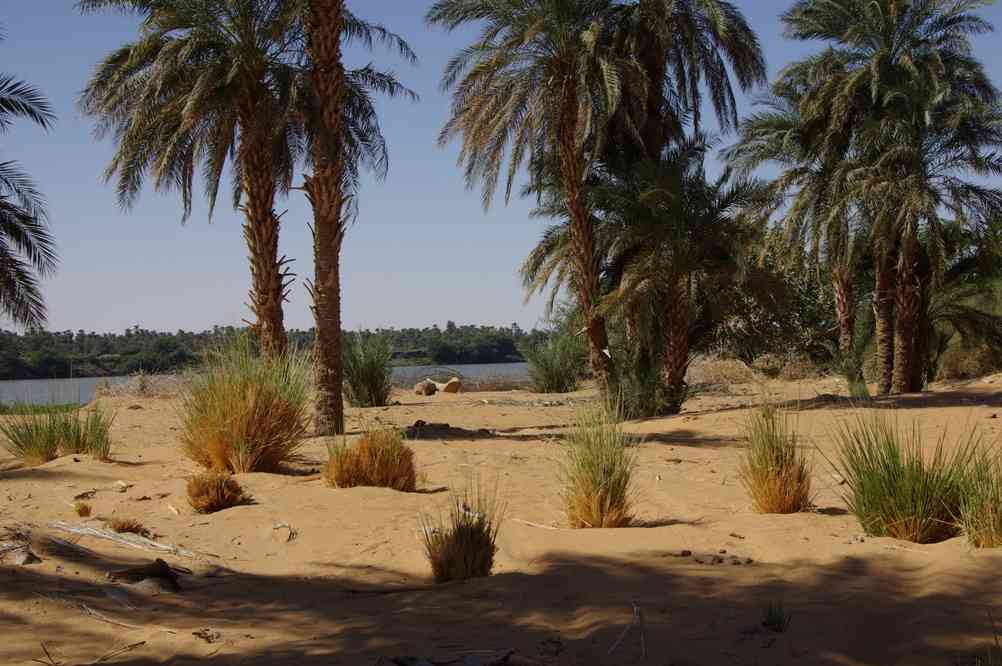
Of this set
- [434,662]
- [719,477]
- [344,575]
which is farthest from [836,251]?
[434,662]

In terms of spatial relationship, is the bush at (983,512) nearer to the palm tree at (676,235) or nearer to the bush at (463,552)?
the bush at (463,552)

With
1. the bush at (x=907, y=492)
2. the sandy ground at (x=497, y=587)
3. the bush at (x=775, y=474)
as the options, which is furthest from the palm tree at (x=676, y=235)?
the bush at (x=907, y=492)

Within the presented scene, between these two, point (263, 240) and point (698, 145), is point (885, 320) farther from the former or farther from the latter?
point (263, 240)

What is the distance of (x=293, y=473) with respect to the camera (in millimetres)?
8789

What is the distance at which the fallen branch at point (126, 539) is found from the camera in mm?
Answer: 6082

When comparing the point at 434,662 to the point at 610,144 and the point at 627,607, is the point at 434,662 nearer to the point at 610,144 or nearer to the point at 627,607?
the point at 627,607

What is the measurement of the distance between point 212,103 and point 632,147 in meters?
8.15

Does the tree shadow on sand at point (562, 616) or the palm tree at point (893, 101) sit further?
the palm tree at point (893, 101)

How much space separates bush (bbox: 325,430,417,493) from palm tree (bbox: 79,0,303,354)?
649cm

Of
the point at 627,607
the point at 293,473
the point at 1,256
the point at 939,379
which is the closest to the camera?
the point at 627,607

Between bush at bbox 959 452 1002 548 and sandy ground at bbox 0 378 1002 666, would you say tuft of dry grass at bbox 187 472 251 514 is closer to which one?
sandy ground at bbox 0 378 1002 666

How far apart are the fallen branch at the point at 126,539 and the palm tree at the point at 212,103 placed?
25.6ft

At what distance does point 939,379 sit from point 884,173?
12186mm

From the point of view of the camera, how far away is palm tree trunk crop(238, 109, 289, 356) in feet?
48.3
